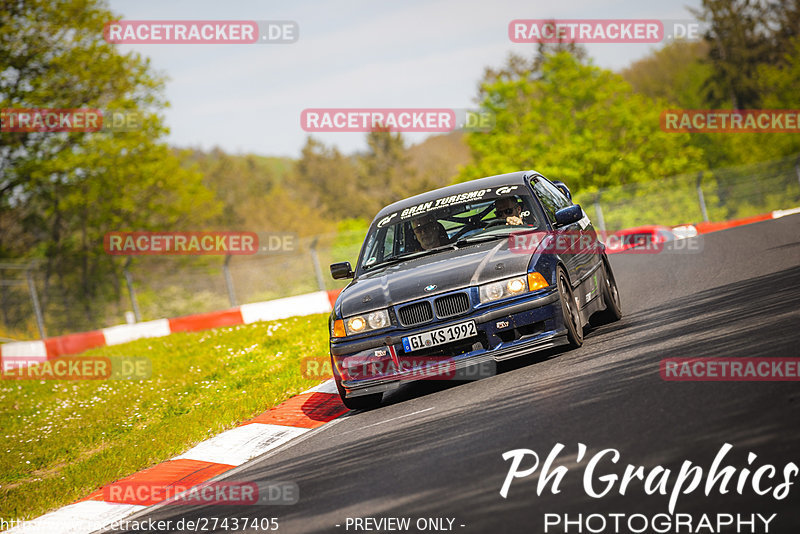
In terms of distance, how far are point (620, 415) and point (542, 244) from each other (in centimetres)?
276

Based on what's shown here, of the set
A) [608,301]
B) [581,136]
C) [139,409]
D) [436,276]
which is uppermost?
[581,136]

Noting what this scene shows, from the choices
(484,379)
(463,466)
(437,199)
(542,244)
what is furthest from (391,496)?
(437,199)

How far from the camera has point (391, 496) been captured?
4.64 meters

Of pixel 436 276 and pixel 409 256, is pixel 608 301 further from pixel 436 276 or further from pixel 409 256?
pixel 436 276

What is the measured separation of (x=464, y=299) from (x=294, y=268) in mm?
16943

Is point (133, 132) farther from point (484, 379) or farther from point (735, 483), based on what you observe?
point (735, 483)

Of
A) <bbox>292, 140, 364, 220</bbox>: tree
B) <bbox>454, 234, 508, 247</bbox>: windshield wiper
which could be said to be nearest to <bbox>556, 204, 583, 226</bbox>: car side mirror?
<bbox>454, 234, 508, 247</bbox>: windshield wiper

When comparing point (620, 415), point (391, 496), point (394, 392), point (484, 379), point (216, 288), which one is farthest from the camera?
point (216, 288)

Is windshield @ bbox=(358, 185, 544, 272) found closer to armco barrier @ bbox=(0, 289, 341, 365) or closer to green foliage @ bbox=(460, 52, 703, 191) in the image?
armco barrier @ bbox=(0, 289, 341, 365)

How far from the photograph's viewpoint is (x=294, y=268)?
77.7 ft

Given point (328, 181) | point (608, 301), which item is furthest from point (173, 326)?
point (328, 181)

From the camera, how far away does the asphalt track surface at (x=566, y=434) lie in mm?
3902

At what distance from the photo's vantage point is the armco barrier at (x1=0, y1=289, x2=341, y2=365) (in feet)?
56.2

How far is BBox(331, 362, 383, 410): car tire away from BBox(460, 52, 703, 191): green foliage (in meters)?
44.1
